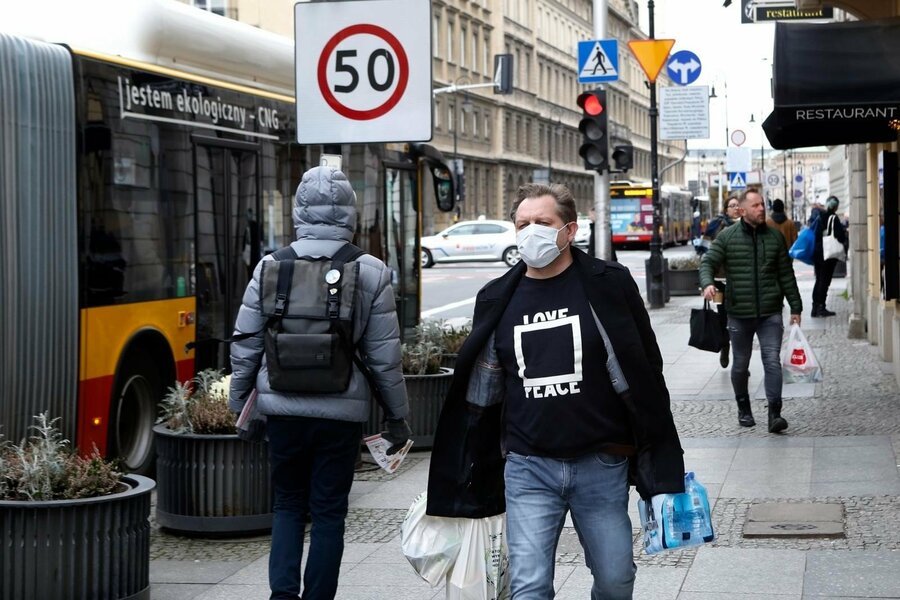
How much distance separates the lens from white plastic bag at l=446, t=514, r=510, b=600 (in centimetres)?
466

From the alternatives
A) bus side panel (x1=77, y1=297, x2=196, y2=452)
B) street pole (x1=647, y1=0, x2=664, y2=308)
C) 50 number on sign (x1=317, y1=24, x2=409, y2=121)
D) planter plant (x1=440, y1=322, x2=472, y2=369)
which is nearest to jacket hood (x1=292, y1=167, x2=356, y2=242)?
50 number on sign (x1=317, y1=24, x2=409, y2=121)

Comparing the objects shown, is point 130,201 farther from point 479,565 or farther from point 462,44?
point 462,44

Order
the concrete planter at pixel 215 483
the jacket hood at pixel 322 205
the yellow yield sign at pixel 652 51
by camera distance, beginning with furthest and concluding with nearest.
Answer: the yellow yield sign at pixel 652 51
the concrete planter at pixel 215 483
the jacket hood at pixel 322 205

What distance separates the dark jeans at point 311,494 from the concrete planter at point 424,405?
15.8 feet

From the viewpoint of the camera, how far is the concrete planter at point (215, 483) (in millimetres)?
7668

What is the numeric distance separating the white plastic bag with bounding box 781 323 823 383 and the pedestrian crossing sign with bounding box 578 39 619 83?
9.10 m

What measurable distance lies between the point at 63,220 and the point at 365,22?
210cm

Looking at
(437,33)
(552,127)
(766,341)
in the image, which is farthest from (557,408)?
(552,127)

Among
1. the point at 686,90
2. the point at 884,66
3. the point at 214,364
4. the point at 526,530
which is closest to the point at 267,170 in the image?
the point at 214,364

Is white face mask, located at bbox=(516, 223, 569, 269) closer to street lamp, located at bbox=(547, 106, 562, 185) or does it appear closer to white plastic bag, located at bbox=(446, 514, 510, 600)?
white plastic bag, located at bbox=(446, 514, 510, 600)

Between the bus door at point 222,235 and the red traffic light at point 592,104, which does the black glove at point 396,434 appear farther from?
the red traffic light at point 592,104

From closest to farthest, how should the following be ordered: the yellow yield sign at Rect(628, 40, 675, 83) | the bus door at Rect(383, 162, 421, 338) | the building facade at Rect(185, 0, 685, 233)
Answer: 1. the bus door at Rect(383, 162, 421, 338)
2. the yellow yield sign at Rect(628, 40, 675, 83)
3. the building facade at Rect(185, 0, 685, 233)

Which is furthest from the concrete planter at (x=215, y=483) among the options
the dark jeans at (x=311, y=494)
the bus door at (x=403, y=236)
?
the bus door at (x=403, y=236)

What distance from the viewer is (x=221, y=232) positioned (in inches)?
426
